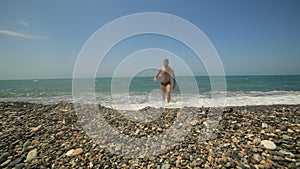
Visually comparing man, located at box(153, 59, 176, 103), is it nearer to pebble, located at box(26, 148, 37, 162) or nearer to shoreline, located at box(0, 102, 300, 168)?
shoreline, located at box(0, 102, 300, 168)

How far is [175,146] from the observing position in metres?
2.58

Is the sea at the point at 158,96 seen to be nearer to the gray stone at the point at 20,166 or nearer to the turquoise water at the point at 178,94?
the turquoise water at the point at 178,94

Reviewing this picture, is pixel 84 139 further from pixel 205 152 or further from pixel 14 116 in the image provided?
pixel 14 116

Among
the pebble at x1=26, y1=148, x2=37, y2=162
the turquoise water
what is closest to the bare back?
the turquoise water

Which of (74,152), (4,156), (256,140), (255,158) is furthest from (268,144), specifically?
(4,156)

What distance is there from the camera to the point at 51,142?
2.81 meters

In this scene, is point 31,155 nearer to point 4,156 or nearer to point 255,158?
point 4,156

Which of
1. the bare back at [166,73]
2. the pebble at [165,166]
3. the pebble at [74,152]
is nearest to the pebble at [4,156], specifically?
the pebble at [74,152]

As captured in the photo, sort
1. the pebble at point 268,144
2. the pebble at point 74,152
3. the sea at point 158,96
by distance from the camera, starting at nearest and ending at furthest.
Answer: the pebble at point 268,144, the pebble at point 74,152, the sea at point 158,96

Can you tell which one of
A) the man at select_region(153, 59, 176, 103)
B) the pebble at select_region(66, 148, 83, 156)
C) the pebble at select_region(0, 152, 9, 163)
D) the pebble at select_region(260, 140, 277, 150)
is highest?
the man at select_region(153, 59, 176, 103)

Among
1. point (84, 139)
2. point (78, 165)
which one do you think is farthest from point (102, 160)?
point (84, 139)

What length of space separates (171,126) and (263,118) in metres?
2.01

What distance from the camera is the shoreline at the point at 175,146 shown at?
6.93ft

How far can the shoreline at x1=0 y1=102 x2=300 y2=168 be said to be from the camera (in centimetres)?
211
